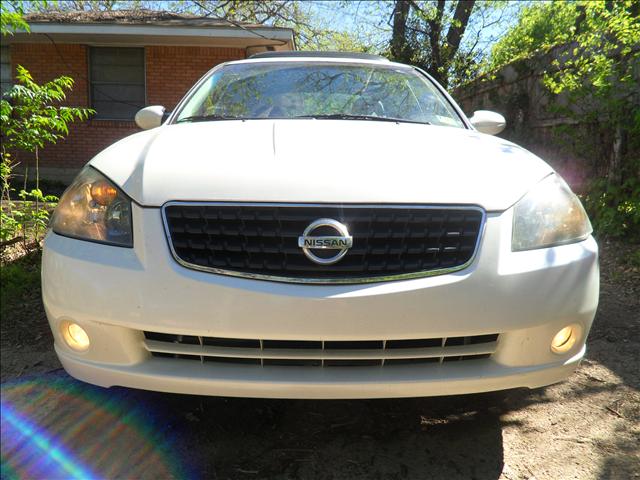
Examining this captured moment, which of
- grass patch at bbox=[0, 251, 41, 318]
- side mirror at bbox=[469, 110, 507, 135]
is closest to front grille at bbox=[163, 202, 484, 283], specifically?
side mirror at bbox=[469, 110, 507, 135]

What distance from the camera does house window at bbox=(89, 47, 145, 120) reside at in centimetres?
1002

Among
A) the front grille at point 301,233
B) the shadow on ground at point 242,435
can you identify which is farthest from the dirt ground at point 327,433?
the front grille at point 301,233

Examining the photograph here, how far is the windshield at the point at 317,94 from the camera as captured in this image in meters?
2.85

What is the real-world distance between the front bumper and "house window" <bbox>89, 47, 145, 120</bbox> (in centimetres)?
918

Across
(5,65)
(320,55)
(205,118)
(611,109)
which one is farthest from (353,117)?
(5,65)

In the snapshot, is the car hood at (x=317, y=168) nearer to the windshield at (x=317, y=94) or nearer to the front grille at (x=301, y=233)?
the front grille at (x=301, y=233)

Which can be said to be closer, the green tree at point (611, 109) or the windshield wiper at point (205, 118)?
the windshield wiper at point (205, 118)

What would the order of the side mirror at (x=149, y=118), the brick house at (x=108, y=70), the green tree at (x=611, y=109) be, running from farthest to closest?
the brick house at (x=108, y=70), the green tree at (x=611, y=109), the side mirror at (x=149, y=118)

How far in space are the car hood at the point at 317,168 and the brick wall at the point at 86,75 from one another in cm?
835

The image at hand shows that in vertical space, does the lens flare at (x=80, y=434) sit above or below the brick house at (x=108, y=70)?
below

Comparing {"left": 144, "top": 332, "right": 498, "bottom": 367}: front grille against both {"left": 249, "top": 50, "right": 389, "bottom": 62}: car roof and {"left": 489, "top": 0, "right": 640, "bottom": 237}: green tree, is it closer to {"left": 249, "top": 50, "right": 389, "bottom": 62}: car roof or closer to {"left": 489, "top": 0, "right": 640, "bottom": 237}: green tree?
{"left": 249, "top": 50, "right": 389, "bottom": 62}: car roof

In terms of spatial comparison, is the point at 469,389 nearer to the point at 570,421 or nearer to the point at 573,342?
the point at 573,342

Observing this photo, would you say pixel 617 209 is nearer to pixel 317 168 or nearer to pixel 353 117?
pixel 353 117

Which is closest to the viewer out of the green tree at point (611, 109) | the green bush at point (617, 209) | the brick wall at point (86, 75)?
the green tree at point (611, 109)
